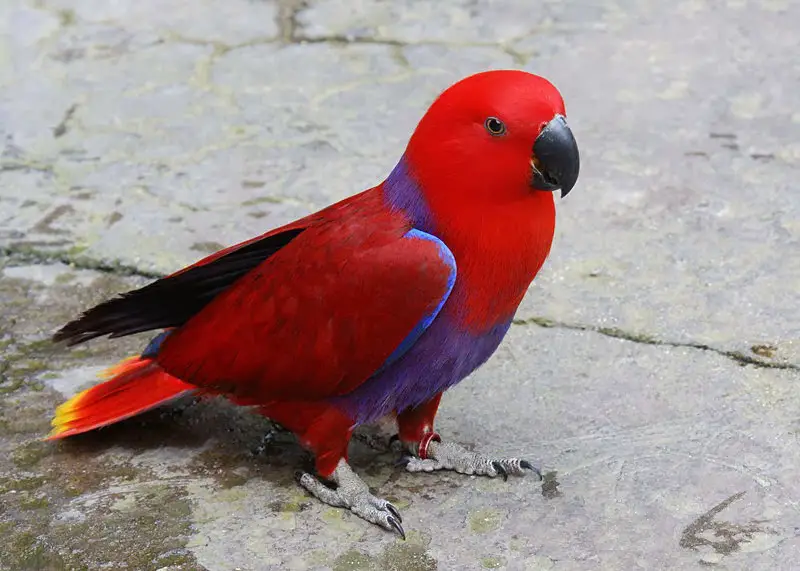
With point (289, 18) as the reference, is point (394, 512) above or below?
below

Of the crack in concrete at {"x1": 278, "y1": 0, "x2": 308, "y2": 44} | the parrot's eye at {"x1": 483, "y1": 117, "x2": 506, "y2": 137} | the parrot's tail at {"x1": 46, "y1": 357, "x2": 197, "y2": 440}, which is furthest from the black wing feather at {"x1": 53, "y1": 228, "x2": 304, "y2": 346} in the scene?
the crack in concrete at {"x1": 278, "y1": 0, "x2": 308, "y2": 44}

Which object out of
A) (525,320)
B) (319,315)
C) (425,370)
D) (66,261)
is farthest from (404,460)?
(66,261)

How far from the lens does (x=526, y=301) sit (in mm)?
2943

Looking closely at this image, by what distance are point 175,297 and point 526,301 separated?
3.56 feet

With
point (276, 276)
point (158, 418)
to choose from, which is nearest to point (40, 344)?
point (158, 418)

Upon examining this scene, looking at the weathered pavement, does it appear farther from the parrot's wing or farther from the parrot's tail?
the parrot's wing

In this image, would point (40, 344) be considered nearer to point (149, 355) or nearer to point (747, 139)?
point (149, 355)

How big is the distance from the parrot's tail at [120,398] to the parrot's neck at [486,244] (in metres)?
0.66

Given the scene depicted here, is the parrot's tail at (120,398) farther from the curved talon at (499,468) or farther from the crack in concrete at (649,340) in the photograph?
the crack in concrete at (649,340)

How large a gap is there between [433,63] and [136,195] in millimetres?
1433

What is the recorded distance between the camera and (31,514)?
85.8 inches

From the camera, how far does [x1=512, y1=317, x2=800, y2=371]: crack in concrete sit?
8.63 ft

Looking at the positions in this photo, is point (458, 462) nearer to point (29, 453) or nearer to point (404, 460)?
point (404, 460)

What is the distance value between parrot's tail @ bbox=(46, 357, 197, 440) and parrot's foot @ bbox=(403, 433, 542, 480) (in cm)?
54
